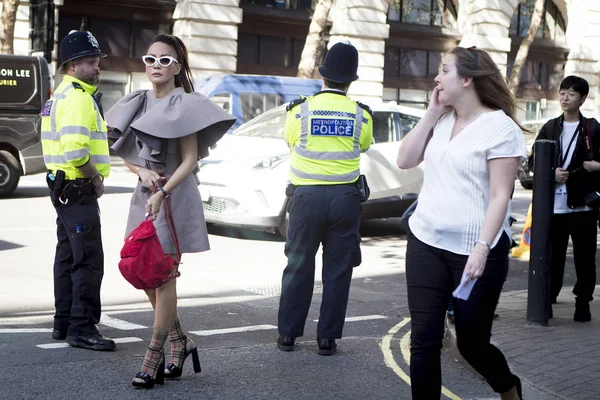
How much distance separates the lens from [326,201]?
654cm

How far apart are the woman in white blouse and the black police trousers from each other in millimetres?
2022

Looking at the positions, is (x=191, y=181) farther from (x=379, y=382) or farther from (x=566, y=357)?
(x=566, y=357)

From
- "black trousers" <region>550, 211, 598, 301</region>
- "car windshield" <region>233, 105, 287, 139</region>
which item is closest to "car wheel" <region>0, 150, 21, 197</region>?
"car windshield" <region>233, 105, 287, 139</region>

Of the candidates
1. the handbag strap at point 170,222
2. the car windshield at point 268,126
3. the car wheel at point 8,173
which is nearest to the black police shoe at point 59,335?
the handbag strap at point 170,222

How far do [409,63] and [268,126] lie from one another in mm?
21815

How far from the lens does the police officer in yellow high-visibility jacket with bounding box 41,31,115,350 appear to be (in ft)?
20.4

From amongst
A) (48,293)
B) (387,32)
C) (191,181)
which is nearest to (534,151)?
(191,181)

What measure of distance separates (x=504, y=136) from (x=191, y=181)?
6.12 feet

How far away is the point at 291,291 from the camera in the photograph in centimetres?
662

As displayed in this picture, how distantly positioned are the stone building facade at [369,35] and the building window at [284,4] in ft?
0.10

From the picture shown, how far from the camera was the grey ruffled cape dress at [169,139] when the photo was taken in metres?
5.46

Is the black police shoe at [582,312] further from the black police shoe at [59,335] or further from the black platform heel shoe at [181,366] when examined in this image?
the black police shoe at [59,335]

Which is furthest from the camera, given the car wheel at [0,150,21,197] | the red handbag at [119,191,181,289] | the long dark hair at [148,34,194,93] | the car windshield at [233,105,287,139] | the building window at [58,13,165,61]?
the building window at [58,13,165,61]

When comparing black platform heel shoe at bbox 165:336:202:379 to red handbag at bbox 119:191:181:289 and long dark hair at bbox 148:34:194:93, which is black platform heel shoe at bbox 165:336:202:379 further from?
long dark hair at bbox 148:34:194:93
